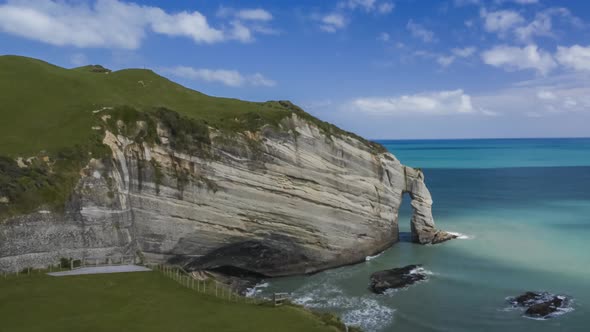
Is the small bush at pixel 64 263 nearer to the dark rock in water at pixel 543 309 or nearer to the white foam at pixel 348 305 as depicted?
the white foam at pixel 348 305

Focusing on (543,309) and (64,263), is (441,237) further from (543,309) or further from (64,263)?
(64,263)

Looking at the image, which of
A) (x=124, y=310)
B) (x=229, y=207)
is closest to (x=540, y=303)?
(x=229, y=207)

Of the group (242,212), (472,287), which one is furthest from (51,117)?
(472,287)

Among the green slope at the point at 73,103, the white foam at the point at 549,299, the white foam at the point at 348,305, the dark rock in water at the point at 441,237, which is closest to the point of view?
the white foam at the point at 348,305

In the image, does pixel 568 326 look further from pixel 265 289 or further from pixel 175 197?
pixel 175 197

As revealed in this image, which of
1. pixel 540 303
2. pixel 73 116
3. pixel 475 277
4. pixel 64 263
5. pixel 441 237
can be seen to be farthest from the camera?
pixel 441 237

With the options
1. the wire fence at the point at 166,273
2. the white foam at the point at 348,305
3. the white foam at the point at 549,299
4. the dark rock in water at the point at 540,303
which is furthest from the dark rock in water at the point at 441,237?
the wire fence at the point at 166,273
